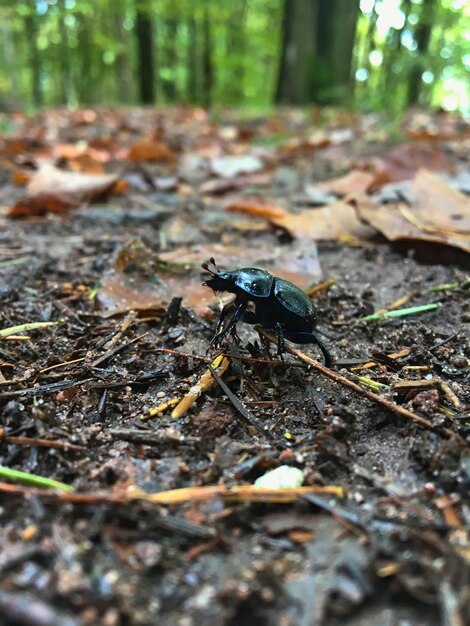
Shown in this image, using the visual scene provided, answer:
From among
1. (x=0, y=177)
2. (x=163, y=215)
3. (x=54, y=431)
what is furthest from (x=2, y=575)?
(x=0, y=177)

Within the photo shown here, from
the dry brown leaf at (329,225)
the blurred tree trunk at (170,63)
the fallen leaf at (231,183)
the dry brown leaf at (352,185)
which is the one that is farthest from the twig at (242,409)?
the blurred tree trunk at (170,63)

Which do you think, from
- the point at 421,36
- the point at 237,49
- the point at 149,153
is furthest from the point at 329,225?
the point at 237,49

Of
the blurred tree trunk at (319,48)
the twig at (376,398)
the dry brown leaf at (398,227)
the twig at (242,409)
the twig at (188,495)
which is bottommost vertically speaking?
the twig at (242,409)

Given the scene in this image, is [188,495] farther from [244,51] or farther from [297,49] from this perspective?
[244,51]

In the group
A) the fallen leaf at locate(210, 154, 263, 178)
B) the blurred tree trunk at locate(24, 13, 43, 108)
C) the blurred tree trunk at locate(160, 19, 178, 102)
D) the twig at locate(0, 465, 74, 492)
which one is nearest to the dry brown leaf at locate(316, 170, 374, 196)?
the fallen leaf at locate(210, 154, 263, 178)

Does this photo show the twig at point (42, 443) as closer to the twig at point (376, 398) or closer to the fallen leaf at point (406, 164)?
the twig at point (376, 398)
